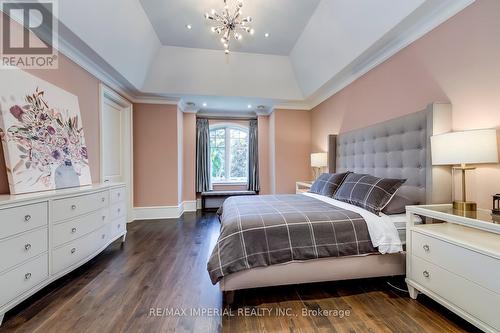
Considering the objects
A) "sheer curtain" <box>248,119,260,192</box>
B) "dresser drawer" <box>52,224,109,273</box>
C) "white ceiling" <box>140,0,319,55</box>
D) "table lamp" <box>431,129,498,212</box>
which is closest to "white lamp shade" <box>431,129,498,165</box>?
"table lamp" <box>431,129,498,212</box>

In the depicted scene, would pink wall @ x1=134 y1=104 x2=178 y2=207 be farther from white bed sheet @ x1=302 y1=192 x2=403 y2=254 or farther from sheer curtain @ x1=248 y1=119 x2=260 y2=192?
white bed sheet @ x1=302 y1=192 x2=403 y2=254

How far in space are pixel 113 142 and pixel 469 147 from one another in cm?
456

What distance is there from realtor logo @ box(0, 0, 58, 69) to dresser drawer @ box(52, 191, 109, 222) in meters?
1.21

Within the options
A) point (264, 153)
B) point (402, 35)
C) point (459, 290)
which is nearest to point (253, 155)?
point (264, 153)

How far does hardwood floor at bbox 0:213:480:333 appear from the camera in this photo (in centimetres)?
144

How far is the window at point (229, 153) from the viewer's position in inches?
225

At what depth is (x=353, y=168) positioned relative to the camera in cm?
318

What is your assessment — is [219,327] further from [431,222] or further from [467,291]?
[431,222]

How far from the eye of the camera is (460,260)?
135 cm

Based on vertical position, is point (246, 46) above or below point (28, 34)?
above

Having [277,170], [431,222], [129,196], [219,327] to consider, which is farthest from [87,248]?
[277,170]

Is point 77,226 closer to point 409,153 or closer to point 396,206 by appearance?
point 396,206

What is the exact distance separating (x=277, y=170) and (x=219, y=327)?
12.0 feet

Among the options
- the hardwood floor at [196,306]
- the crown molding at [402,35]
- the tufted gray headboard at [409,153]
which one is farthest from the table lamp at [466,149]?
the crown molding at [402,35]
